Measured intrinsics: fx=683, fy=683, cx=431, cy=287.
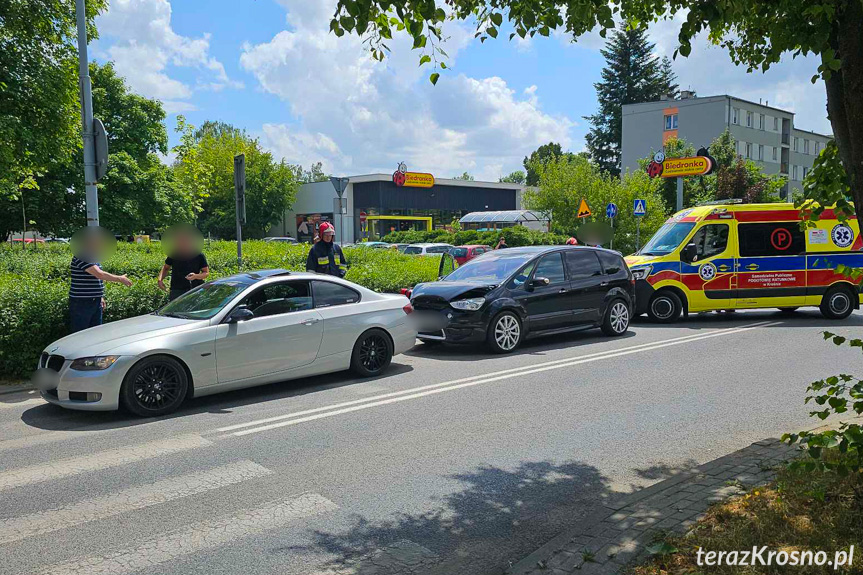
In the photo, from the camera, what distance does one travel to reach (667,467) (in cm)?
556

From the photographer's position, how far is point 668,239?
14938mm

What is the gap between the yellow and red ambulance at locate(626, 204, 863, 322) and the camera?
1445cm

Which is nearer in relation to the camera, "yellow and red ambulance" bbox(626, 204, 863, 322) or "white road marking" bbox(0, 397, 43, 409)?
"white road marking" bbox(0, 397, 43, 409)

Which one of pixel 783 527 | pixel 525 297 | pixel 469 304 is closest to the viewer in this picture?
pixel 783 527

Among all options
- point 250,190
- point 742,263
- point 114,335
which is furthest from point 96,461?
point 250,190

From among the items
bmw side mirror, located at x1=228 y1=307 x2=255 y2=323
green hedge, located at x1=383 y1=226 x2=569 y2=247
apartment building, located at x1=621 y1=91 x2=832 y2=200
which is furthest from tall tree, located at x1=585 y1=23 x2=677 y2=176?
bmw side mirror, located at x1=228 y1=307 x2=255 y2=323

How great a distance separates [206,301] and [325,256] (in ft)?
11.2

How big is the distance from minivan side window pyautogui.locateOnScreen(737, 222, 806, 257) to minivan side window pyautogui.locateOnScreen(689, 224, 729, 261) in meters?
0.36

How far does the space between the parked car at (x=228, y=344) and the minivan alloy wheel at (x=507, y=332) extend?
6.29 feet

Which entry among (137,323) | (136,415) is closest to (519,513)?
(136,415)

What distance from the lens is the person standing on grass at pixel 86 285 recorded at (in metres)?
8.67

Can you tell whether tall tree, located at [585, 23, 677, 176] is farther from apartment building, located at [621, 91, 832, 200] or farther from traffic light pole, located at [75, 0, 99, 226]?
traffic light pole, located at [75, 0, 99, 226]

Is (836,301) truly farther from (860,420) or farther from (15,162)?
(15,162)

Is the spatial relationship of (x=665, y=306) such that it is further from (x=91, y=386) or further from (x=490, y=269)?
(x=91, y=386)
